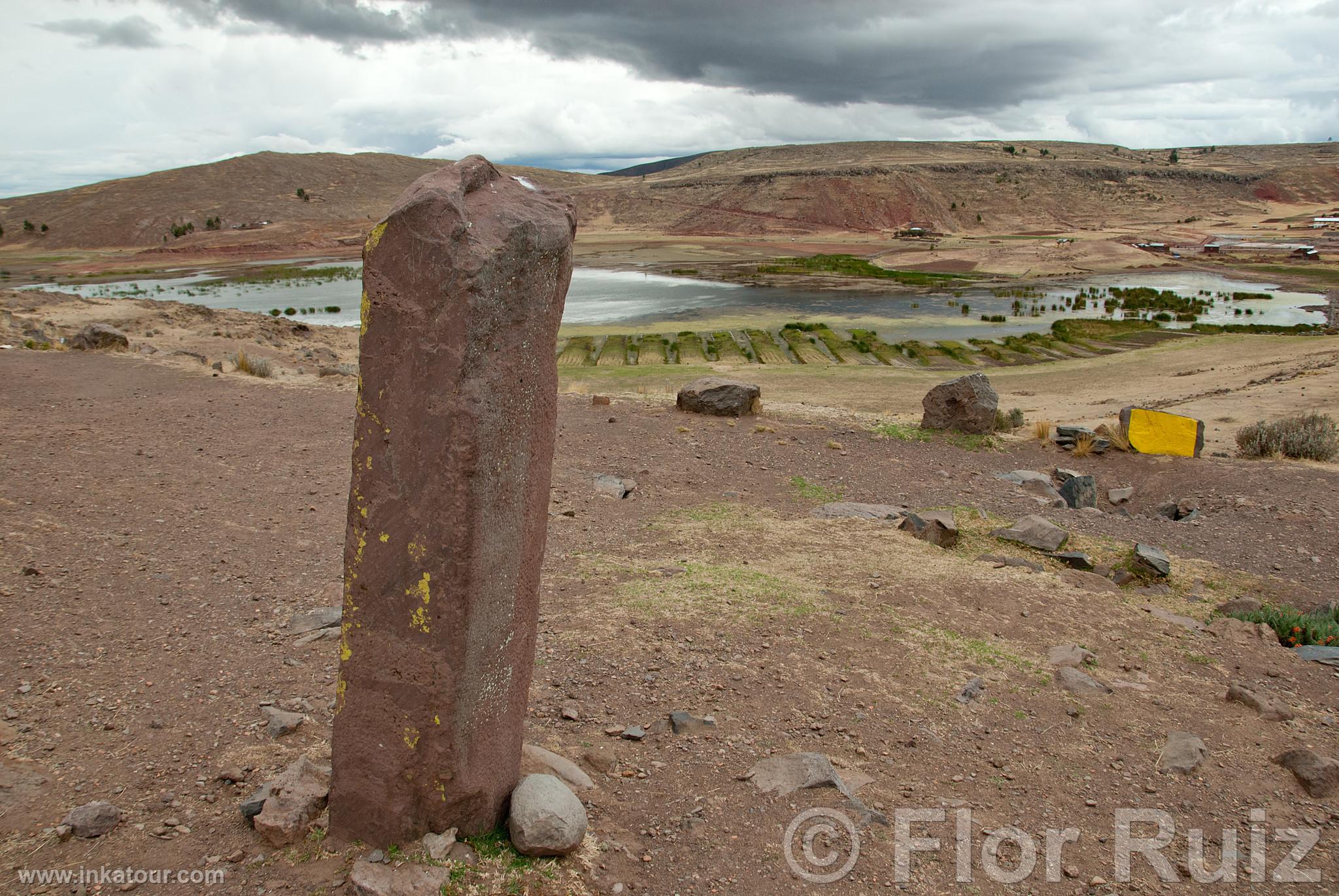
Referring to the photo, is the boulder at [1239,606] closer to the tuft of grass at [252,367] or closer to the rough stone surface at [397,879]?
the rough stone surface at [397,879]

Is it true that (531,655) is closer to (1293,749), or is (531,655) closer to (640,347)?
(1293,749)

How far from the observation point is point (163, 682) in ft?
18.2

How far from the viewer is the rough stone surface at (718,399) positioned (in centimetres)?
1631

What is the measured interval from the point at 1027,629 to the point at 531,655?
16.3 feet

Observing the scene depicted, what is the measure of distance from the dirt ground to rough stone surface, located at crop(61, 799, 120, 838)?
5 cm

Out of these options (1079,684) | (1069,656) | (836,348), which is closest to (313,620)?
Result: (1079,684)

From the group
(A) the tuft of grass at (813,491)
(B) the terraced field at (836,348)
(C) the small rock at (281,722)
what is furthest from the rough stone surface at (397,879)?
(B) the terraced field at (836,348)

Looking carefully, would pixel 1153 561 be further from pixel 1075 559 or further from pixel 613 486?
pixel 613 486

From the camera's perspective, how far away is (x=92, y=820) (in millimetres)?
3922

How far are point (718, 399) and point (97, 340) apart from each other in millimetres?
13927

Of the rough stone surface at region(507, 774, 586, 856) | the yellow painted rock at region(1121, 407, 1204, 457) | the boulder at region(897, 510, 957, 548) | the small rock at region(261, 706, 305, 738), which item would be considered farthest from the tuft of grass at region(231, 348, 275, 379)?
the yellow painted rock at region(1121, 407, 1204, 457)

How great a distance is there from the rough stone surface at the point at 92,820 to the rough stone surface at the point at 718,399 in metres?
13.0

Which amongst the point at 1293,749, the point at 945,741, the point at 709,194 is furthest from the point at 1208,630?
the point at 709,194

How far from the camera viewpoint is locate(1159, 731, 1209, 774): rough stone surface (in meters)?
5.50
